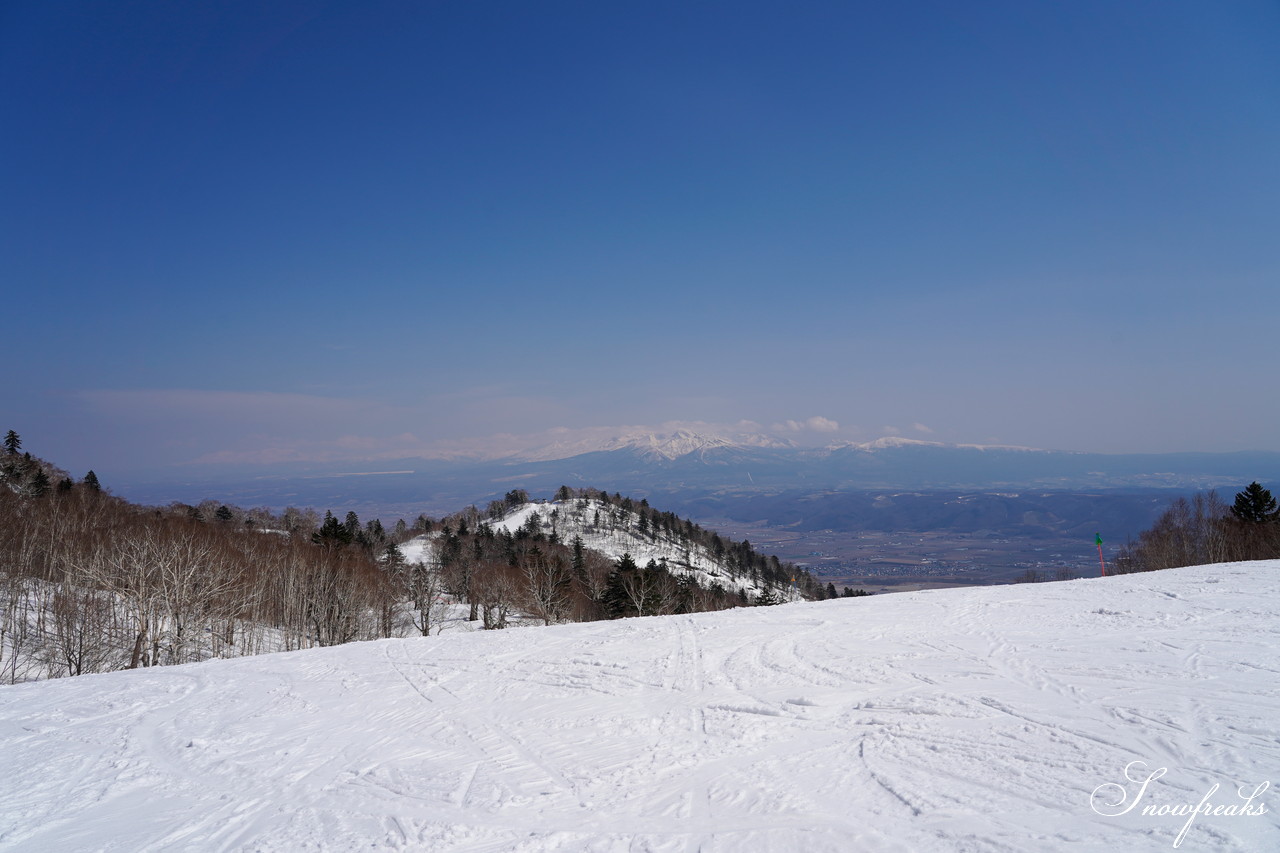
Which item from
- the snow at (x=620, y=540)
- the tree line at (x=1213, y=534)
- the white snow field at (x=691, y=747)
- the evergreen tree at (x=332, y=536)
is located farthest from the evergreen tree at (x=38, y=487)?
the tree line at (x=1213, y=534)

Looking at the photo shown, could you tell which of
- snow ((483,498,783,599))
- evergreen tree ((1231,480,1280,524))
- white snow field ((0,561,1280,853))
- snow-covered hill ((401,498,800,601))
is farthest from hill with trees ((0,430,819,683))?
evergreen tree ((1231,480,1280,524))

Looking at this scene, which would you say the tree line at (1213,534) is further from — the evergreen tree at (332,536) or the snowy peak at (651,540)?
the evergreen tree at (332,536)

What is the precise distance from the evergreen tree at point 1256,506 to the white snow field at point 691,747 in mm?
44342

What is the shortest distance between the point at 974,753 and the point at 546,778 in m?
5.92

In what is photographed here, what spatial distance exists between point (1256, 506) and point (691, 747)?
6120 cm

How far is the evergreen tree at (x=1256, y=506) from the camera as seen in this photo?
149ft

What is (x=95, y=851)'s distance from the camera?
262 inches

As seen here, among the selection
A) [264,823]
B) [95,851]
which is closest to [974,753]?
[264,823]

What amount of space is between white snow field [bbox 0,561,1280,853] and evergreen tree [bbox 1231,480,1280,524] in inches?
1746

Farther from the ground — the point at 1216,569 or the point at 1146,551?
the point at 1216,569

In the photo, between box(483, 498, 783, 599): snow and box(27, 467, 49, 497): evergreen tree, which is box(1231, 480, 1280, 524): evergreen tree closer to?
box(483, 498, 783, 599): snow

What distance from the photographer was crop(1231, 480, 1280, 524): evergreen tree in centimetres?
4531

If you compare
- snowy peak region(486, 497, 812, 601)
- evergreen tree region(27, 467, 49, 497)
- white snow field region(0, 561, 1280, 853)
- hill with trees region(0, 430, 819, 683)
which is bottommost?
snowy peak region(486, 497, 812, 601)

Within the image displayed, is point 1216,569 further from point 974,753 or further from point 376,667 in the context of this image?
point 376,667
